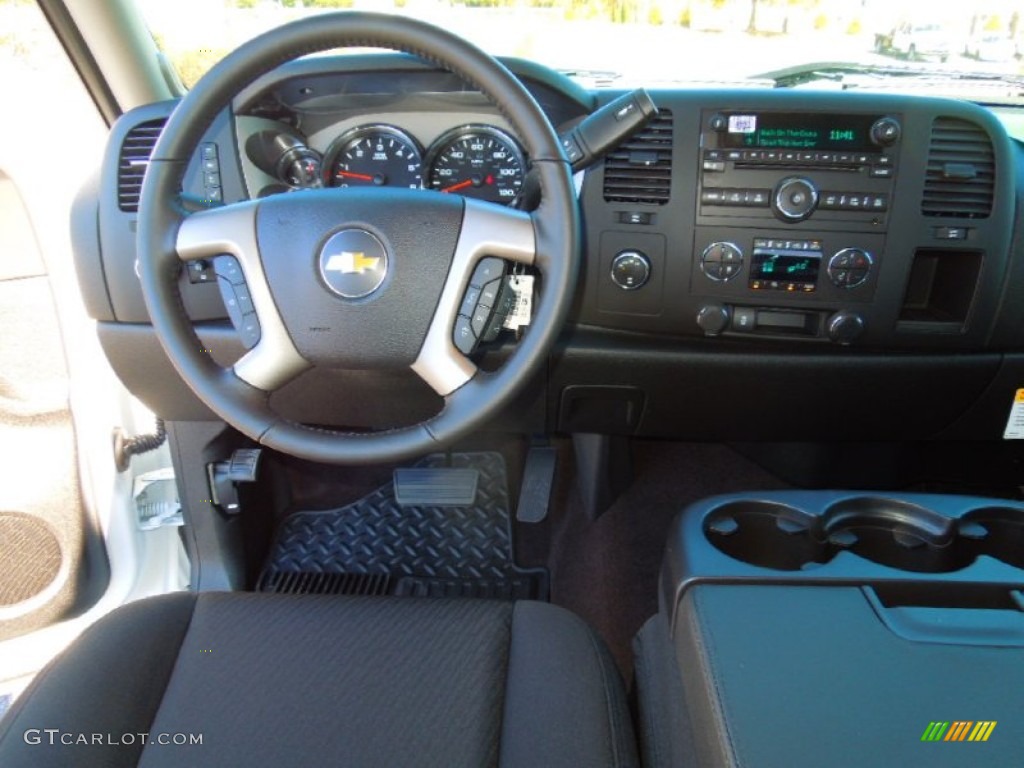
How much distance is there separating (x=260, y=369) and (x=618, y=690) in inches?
26.4

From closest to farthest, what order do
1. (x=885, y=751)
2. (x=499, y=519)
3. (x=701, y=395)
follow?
(x=885, y=751) < (x=701, y=395) < (x=499, y=519)

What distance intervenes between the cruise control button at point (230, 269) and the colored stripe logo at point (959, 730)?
0.99 m

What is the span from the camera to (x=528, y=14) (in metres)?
1.39

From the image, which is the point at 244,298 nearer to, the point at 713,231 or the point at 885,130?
the point at 713,231

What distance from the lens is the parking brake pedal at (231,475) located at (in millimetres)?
1708

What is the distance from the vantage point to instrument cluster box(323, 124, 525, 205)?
1.42 metres

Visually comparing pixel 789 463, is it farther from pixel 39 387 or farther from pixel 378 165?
pixel 39 387

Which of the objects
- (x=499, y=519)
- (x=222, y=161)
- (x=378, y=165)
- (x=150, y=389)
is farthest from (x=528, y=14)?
(x=499, y=519)

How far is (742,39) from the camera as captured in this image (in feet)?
4.91

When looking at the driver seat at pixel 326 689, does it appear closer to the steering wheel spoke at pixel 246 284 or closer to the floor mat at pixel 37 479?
the steering wheel spoke at pixel 246 284

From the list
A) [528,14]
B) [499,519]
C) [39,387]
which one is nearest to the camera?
[528,14]

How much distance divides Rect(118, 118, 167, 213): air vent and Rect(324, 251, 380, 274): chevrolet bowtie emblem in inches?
21.0

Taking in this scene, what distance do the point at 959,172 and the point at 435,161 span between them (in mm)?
905

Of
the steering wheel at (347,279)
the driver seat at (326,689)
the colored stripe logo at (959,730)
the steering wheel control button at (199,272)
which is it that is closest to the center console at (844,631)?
the colored stripe logo at (959,730)
